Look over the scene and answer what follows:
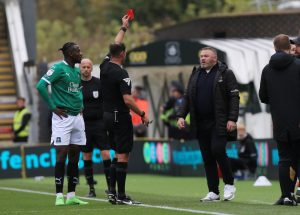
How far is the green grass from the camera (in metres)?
13.9

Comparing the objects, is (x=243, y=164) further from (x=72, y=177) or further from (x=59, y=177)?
(x=59, y=177)

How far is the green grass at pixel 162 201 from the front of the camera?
13.9 m

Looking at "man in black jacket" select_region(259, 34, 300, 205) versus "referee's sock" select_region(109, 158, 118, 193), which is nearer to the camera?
"man in black jacket" select_region(259, 34, 300, 205)

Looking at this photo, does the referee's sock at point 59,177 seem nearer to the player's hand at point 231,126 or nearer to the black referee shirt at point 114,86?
the black referee shirt at point 114,86

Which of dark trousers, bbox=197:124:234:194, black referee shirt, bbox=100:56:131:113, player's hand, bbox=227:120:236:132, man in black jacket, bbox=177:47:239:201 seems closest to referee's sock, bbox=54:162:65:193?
black referee shirt, bbox=100:56:131:113

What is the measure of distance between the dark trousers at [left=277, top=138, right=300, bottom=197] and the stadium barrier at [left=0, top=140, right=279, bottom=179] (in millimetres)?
10032

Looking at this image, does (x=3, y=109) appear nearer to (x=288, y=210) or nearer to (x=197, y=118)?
(x=197, y=118)

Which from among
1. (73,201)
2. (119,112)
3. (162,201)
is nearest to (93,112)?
(162,201)

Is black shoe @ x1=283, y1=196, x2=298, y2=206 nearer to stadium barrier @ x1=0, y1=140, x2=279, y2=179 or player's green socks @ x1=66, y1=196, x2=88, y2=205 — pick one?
player's green socks @ x1=66, y1=196, x2=88, y2=205

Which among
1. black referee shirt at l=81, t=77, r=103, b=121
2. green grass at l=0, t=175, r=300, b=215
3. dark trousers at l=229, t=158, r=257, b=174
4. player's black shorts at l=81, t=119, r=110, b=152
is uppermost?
black referee shirt at l=81, t=77, r=103, b=121

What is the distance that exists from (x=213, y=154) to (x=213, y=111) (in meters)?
0.56

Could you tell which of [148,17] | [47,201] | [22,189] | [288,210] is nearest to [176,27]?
[22,189]

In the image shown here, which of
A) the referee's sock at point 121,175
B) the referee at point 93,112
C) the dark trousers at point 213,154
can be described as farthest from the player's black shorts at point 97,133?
the referee's sock at point 121,175

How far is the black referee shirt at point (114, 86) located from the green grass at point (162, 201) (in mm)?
1271
